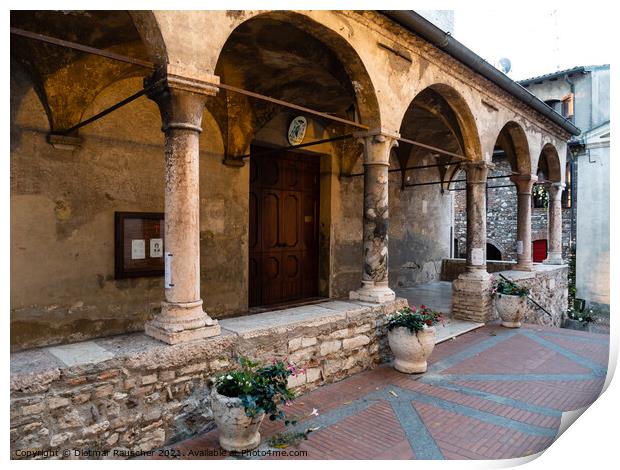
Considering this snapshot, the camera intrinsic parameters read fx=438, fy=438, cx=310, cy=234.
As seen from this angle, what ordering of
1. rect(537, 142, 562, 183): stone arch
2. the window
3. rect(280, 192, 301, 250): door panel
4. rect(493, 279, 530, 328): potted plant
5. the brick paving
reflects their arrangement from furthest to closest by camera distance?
the window < rect(537, 142, 562, 183): stone arch < rect(280, 192, 301, 250): door panel < rect(493, 279, 530, 328): potted plant < the brick paving

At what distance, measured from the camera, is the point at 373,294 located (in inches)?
234

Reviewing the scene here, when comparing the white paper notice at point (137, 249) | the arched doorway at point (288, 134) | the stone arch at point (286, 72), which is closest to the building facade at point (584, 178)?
the arched doorway at point (288, 134)

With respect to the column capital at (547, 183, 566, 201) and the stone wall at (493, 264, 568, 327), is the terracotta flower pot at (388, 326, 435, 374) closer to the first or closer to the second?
the stone wall at (493, 264, 568, 327)

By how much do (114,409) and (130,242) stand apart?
11.5 ft

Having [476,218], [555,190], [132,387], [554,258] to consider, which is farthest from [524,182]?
[132,387]

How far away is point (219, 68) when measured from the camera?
22.9 ft

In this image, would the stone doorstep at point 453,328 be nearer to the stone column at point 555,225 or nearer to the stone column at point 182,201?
the stone column at point 182,201

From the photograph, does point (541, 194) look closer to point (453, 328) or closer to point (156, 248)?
point (453, 328)

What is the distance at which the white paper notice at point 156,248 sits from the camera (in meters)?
6.69

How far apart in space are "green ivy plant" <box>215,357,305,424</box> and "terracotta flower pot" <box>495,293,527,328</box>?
5.89 meters

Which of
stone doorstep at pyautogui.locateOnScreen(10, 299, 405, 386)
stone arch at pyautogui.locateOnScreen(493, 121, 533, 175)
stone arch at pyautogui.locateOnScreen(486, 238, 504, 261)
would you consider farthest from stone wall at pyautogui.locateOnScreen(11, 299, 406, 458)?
stone arch at pyautogui.locateOnScreen(486, 238, 504, 261)

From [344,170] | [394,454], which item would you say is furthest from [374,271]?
[344,170]

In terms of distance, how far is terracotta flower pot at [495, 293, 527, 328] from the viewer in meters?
8.14

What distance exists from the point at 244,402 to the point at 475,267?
259 inches
